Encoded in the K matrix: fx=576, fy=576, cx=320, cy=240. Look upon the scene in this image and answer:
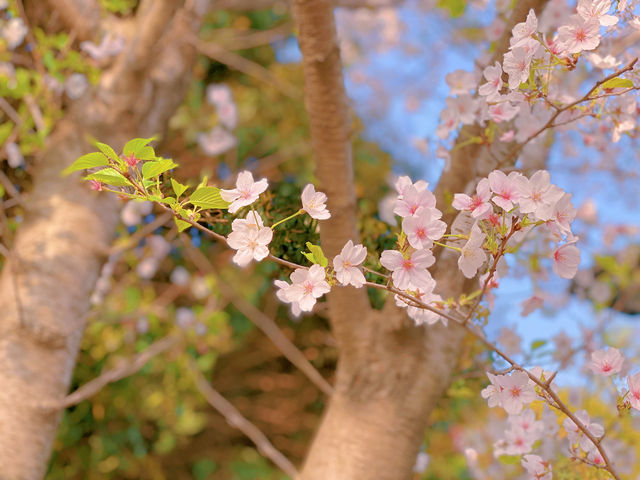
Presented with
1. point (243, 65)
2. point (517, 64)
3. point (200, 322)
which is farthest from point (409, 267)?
point (243, 65)

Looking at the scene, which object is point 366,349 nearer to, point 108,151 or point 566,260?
point 566,260

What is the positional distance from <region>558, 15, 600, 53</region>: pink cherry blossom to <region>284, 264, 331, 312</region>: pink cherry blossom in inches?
18.1

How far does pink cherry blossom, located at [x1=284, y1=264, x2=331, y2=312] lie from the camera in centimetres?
74

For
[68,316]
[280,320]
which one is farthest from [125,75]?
[280,320]

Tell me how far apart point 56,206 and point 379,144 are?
1794mm

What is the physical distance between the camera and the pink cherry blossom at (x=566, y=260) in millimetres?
766

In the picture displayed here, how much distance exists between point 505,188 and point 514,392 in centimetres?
31

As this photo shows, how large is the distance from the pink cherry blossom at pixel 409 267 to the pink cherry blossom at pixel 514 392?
0.20m

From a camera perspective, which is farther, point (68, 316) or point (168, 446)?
point (168, 446)

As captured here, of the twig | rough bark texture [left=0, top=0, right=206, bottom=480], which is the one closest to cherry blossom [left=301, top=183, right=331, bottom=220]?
rough bark texture [left=0, top=0, right=206, bottom=480]

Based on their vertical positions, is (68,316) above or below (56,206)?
below

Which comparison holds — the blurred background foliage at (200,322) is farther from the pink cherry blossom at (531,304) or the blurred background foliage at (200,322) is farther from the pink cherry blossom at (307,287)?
the pink cherry blossom at (307,287)

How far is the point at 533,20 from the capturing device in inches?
30.7

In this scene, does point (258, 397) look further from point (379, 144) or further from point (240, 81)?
point (240, 81)
